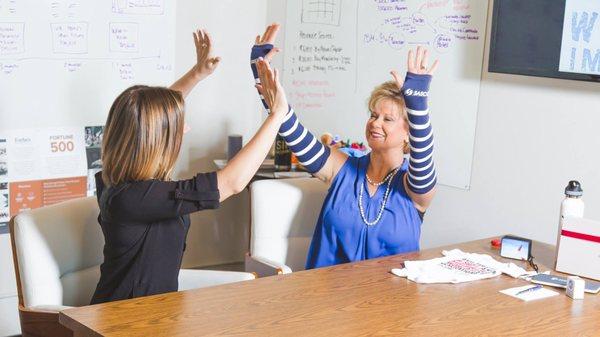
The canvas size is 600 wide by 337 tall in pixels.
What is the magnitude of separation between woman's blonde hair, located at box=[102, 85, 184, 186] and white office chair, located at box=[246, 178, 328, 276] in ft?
2.19

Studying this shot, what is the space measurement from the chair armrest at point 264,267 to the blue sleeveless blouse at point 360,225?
0.56ft

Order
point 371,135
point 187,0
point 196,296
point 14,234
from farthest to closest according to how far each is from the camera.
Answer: point 187,0 < point 371,135 < point 14,234 < point 196,296

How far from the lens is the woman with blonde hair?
9.47 feet

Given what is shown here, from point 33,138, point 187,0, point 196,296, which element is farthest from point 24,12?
point 196,296

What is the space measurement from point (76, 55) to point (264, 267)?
1.58m

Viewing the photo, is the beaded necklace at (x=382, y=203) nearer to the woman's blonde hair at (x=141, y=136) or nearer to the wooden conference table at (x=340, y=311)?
the wooden conference table at (x=340, y=311)

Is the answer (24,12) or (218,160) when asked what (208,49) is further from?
(218,160)

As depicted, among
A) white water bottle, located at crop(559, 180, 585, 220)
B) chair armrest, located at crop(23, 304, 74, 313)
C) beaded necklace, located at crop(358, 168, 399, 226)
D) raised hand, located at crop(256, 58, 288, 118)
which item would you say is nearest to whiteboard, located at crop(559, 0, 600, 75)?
white water bottle, located at crop(559, 180, 585, 220)

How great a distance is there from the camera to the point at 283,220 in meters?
3.02

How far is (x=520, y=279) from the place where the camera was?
8.26 ft

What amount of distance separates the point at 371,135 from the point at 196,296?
1002mm

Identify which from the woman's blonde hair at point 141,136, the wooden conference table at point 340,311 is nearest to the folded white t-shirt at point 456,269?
the wooden conference table at point 340,311

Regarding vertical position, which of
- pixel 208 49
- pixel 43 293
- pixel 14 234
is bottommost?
pixel 43 293

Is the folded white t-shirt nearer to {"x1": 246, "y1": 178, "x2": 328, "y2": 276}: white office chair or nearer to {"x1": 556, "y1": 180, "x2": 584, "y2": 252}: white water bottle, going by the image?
{"x1": 556, "y1": 180, "x2": 584, "y2": 252}: white water bottle
